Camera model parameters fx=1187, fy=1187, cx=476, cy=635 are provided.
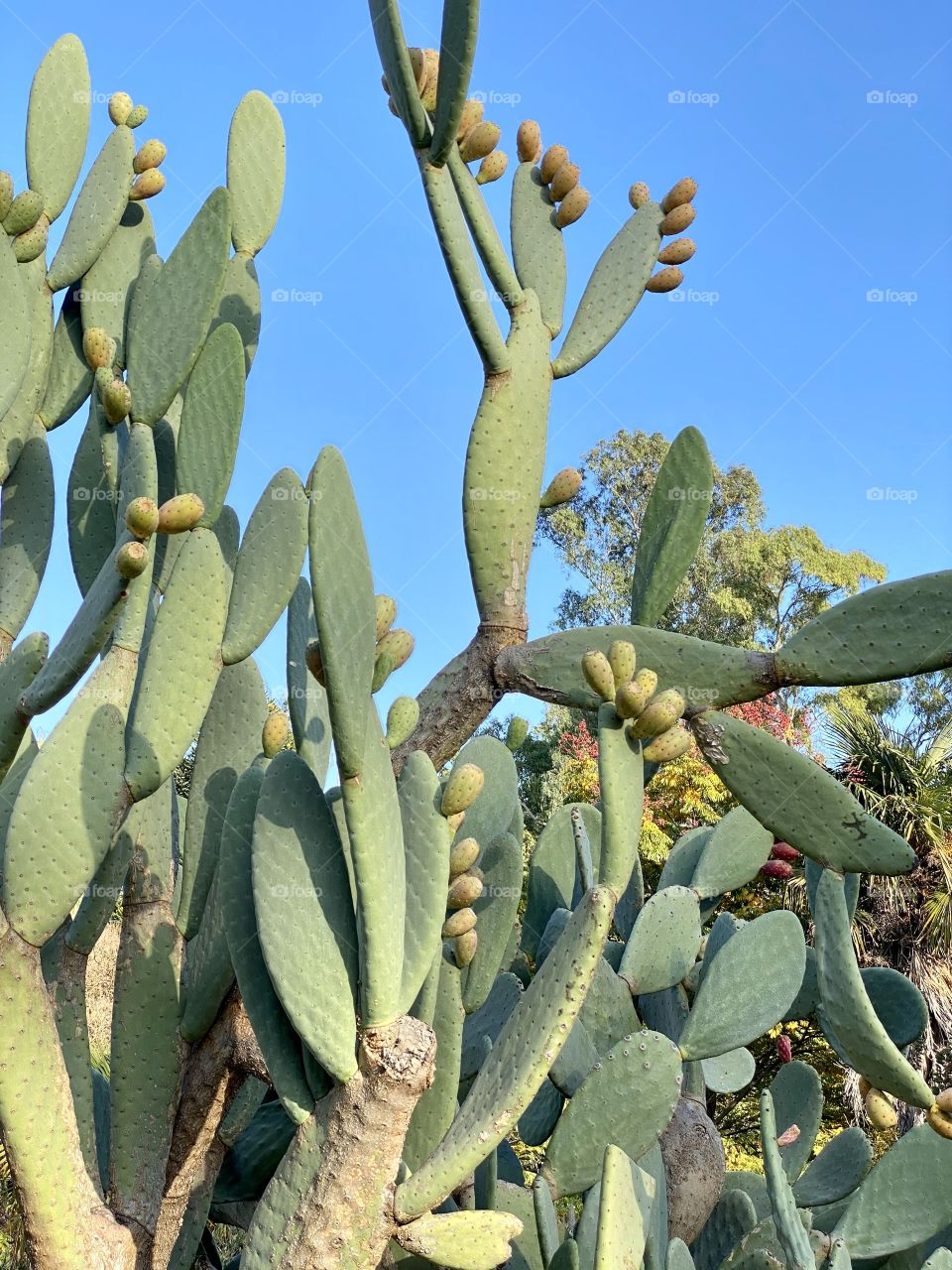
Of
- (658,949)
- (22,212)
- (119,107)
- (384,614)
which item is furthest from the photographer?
(119,107)

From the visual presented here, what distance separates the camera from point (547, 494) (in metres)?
2.22

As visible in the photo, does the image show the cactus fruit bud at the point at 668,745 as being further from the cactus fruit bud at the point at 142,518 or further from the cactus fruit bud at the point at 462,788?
the cactus fruit bud at the point at 142,518

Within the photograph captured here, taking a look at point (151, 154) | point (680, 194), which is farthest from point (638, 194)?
point (151, 154)

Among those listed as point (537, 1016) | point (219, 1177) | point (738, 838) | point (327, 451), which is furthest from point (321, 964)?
point (738, 838)

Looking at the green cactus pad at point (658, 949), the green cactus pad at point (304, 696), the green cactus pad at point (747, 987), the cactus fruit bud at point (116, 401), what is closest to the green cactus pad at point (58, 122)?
the cactus fruit bud at point (116, 401)

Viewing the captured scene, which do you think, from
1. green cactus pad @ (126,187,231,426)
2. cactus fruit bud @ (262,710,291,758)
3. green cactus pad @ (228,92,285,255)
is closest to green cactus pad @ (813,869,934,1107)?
cactus fruit bud @ (262,710,291,758)

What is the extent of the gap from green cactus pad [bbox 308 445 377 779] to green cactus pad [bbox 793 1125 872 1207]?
1374mm

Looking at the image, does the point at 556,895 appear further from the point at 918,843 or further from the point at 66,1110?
the point at 918,843

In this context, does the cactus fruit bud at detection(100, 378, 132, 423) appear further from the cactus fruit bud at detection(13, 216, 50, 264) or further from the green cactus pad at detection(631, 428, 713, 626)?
the green cactus pad at detection(631, 428, 713, 626)

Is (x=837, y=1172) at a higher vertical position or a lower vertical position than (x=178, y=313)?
lower

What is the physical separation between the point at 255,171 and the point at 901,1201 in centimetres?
220

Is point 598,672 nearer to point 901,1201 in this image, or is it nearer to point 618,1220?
point 618,1220

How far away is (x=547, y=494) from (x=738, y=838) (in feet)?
2.77

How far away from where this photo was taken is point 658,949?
7.11 ft
